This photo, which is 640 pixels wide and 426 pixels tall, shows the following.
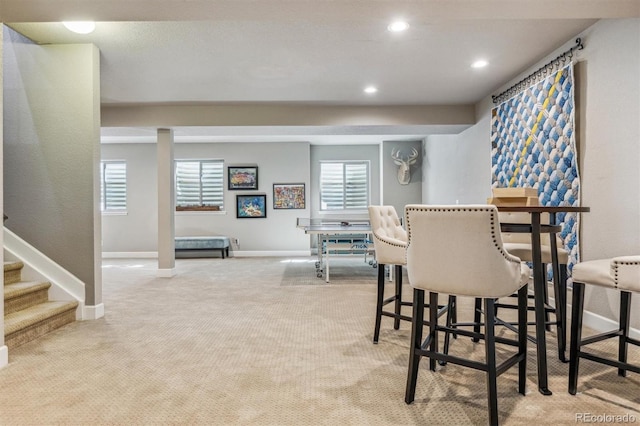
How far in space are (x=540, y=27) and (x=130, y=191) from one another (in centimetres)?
798

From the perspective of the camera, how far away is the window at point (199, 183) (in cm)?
840

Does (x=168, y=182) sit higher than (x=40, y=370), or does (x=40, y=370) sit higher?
(x=168, y=182)

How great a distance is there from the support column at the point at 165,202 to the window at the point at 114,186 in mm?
3349

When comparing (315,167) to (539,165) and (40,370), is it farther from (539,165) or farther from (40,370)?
(40,370)

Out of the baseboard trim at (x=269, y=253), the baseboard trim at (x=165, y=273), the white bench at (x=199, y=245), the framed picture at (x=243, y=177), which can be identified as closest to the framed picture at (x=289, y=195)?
the framed picture at (x=243, y=177)

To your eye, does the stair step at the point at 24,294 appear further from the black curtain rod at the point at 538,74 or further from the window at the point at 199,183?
the window at the point at 199,183

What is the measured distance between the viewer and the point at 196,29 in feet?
10.0

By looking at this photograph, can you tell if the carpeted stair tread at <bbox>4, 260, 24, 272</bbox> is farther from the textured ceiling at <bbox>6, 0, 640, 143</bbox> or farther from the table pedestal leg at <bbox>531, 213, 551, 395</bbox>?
the table pedestal leg at <bbox>531, 213, 551, 395</bbox>

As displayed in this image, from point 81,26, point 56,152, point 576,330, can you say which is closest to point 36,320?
point 56,152

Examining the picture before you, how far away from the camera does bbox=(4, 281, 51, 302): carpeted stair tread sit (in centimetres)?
285

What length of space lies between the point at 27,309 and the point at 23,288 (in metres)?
0.17

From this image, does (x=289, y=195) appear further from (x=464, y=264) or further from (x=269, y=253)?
(x=464, y=264)

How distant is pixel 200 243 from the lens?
7695mm

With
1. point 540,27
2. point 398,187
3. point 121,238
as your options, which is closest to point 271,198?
point 398,187
